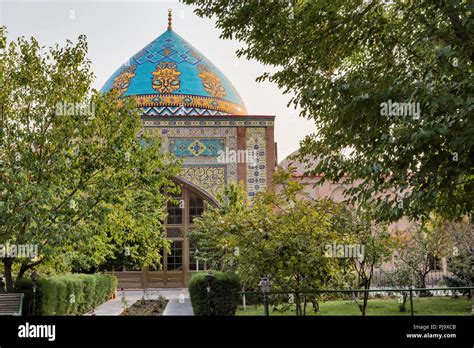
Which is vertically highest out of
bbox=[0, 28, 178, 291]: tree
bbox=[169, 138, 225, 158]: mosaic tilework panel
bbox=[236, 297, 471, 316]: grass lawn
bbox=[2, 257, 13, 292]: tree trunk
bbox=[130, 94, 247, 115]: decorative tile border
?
bbox=[130, 94, 247, 115]: decorative tile border

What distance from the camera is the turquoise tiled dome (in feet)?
80.7

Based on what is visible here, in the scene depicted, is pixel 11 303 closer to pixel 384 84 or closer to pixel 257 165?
pixel 384 84

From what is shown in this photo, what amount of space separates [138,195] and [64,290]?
3.00m

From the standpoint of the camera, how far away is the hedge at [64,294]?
34.2 feet

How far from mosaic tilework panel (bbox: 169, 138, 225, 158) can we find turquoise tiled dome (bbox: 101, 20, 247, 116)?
2.20 m

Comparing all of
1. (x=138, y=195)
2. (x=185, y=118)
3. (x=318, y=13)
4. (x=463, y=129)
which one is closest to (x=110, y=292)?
(x=185, y=118)

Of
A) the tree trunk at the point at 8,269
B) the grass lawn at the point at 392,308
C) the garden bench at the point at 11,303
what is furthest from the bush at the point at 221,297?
the tree trunk at the point at 8,269

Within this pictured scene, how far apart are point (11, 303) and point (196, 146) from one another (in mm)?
13065

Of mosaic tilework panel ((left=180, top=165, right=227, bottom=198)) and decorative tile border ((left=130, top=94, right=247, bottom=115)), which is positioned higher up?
decorative tile border ((left=130, top=94, right=247, bottom=115))

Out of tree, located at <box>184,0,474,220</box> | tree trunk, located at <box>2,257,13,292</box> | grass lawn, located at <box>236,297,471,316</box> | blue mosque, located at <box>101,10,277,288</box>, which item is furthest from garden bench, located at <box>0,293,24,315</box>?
blue mosque, located at <box>101,10,277,288</box>

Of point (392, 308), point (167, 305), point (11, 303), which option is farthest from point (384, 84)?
point (167, 305)

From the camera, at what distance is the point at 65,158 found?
982cm

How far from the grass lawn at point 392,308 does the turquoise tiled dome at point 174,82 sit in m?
12.2

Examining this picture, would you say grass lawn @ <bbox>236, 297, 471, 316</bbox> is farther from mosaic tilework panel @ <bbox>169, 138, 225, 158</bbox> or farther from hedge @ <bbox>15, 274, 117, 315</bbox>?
mosaic tilework panel @ <bbox>169, 138, 225, 158</bbox>
